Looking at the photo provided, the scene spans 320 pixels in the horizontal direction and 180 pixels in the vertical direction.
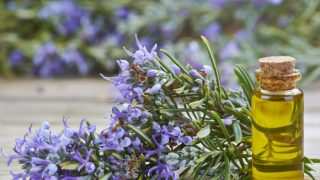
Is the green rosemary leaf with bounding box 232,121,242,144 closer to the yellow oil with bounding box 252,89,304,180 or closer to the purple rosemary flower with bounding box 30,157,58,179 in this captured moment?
the yellow oil with bounding box 252,89,304,180

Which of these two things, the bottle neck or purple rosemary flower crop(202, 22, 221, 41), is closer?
the bottle neck

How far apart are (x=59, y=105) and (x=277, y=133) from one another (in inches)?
26.7

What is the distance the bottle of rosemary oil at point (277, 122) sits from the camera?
64 cm

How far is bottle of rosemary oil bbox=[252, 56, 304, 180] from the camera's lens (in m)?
0.64

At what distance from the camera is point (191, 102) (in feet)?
2.23

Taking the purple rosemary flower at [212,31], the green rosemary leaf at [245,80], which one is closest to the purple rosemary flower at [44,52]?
the purple rosemary flower at [212,31]

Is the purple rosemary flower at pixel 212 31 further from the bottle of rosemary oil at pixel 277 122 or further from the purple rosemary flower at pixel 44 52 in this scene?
the bottle of rosemary oil at pixel 277 122

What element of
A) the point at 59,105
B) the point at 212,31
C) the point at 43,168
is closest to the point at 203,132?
the point at 43,168

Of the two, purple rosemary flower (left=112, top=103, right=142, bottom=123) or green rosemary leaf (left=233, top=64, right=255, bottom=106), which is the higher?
green rosemary leaf (left=233, top=64, right=255, bottom=106)

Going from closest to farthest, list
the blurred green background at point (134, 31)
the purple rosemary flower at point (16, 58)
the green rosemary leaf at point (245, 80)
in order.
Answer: the green rosemary leaf at point (245, 80)
the blurred green background at point (134, 31)
the purple rosemary flower at point (16, 58)

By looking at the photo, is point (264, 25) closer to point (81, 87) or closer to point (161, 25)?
point (161, 25)

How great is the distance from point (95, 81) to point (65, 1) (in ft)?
0.69

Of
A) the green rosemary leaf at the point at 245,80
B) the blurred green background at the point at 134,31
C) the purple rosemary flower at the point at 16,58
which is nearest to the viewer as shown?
the green rosemary leaf at the point at 245,80

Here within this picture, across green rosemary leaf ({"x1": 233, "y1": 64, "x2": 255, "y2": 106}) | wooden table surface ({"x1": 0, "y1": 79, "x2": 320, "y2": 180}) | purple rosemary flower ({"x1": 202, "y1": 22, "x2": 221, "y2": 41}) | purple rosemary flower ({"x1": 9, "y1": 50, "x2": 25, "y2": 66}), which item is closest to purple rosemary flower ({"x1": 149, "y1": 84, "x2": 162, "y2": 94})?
green rosemary leaf ({"x1": 233, "y1": 64, "x2": 255, "y2": 106})
